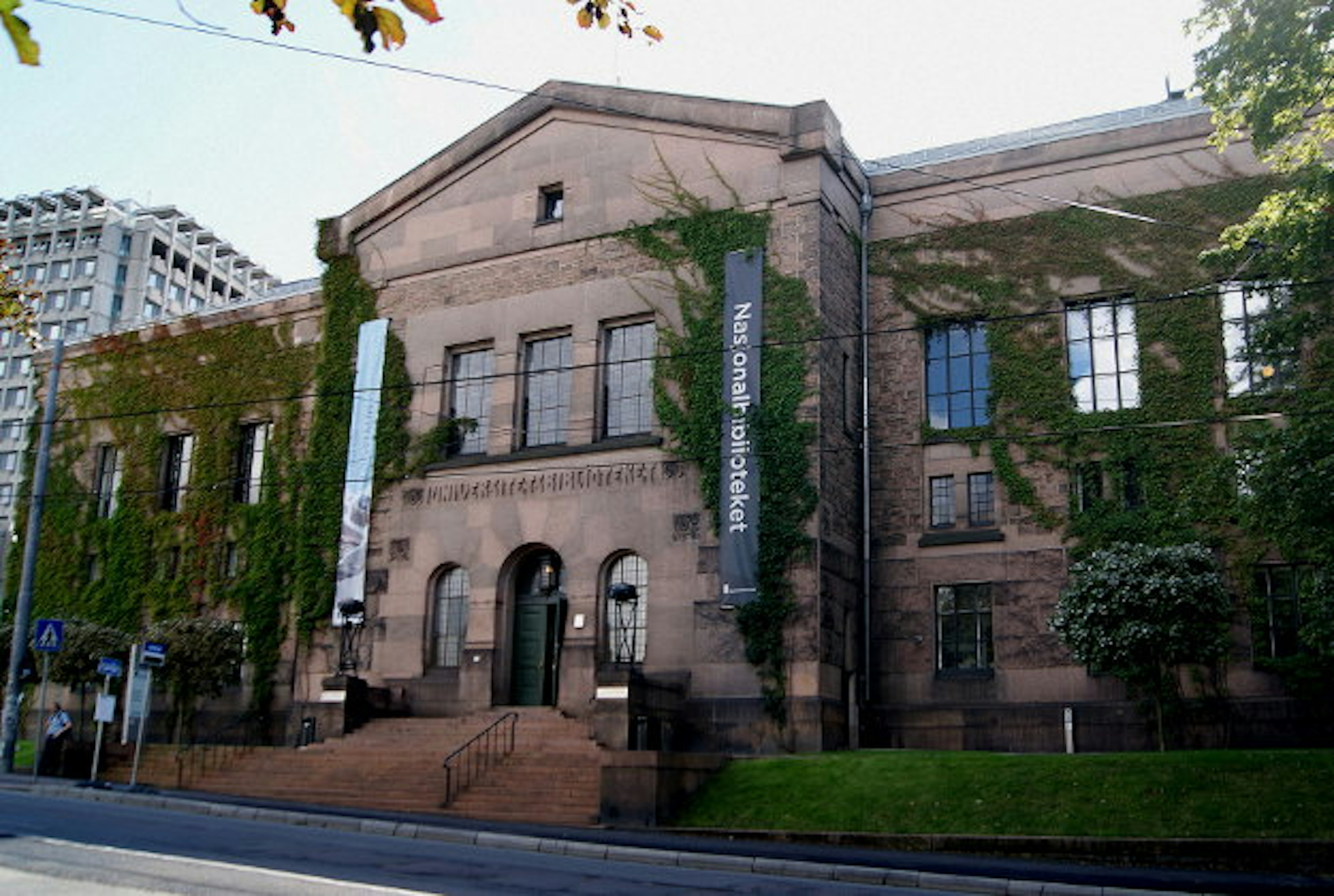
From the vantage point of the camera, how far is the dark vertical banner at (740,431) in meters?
26.3

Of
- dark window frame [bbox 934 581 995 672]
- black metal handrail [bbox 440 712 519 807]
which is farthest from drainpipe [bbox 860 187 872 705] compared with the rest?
black metal handrail [bbox 440 712 519 807]

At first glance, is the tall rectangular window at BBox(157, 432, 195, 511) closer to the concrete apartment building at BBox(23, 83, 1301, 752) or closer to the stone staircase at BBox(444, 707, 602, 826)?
the concrete apartment building at BBox(23, 83, 1301, 752)

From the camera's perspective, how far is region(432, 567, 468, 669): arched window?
29.8 metres

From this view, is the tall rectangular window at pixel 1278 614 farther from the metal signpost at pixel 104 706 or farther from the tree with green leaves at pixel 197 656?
the tree with green leaves at pixel 197 656

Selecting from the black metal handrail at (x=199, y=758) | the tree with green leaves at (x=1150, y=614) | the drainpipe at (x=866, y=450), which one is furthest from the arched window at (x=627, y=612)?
the tree with green leaves at (x=1150, y=614)

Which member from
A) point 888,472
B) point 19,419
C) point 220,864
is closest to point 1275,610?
point 888,472

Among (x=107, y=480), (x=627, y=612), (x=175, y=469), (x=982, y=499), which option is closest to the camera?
(x=627, y=612)

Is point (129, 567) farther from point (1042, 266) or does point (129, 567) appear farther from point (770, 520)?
point (1042, 266)

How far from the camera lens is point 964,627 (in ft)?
89.8

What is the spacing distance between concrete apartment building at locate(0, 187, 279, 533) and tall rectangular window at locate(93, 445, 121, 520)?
68270mm

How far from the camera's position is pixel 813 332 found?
2727 centimetres

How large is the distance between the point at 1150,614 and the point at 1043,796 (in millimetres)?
5210

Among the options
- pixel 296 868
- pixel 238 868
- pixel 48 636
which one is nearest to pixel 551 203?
pixel 48 636

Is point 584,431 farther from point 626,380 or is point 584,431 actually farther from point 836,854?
point 836,854
